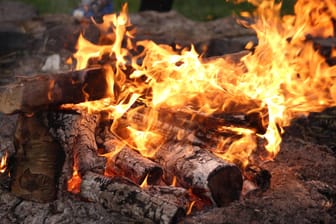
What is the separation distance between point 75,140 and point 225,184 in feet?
4.02

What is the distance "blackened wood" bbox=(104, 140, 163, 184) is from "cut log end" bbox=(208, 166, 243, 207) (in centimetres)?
42

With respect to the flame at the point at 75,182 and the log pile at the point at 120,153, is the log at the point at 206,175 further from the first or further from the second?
the flame at the point at 75,182

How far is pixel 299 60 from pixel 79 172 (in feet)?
10.3

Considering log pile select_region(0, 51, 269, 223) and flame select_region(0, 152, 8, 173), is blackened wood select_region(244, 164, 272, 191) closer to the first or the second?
log pile select_region(0, 51, 269, 223)

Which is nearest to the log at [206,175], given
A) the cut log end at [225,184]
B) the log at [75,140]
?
the cut log end at [225,184]

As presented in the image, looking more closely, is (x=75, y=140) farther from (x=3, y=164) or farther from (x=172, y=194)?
(x=172, y=194)

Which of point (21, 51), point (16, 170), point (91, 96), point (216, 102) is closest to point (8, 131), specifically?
point (16, 170)

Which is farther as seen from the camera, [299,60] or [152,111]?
[299,60]

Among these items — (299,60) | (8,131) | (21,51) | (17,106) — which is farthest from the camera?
(21,51)

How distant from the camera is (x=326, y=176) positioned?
422cm

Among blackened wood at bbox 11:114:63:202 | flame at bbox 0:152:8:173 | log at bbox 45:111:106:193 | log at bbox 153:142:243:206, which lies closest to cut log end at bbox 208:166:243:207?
log at bbox 153:142:243:206

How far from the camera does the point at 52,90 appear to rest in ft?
11.7

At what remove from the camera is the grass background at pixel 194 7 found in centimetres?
1010

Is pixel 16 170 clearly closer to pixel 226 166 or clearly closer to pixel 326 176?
pixel 226 166
